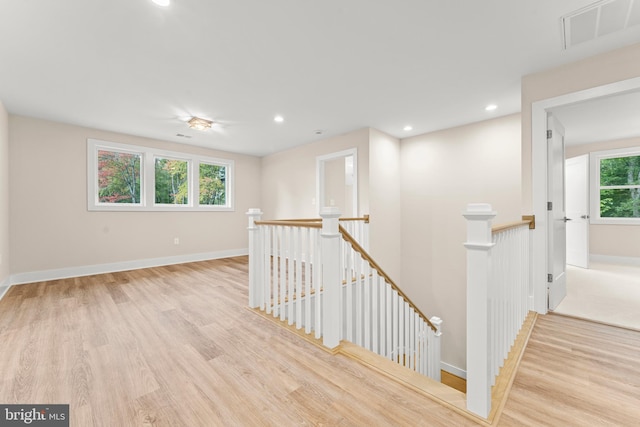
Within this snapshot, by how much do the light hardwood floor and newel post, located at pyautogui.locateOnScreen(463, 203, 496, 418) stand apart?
0.14 metres

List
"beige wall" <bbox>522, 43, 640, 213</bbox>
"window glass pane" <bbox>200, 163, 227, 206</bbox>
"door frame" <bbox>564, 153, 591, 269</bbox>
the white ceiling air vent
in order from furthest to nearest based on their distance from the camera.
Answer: "window glass pane" <bbox>200, 163, 227, 206</bbox>, "door frame" <bbox>564, 153, 591, 269</bbox>, "beige wall" <bbox>522, 43, 640, 213</bbox>, the white ceiling air vent

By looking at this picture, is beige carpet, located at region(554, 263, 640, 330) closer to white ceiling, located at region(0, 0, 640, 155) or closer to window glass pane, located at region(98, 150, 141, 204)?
white ceiling, located at region(0, 0, 640, 155)

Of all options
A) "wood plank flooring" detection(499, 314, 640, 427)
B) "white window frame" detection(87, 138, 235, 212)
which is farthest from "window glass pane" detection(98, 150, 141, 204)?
"wood plank flooring" detection(499, 314, 640, 427)

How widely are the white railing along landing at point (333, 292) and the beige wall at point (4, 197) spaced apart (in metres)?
3.35

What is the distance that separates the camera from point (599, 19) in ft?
6.18

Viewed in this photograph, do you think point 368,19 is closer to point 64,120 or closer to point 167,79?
point 167,79

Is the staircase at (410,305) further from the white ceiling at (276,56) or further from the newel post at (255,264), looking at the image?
the white ceiling at (276,56)

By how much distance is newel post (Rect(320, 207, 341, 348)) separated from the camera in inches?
77.1

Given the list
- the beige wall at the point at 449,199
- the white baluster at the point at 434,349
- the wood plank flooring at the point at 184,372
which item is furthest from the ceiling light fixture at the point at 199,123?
the white baluster at the point at 434,349

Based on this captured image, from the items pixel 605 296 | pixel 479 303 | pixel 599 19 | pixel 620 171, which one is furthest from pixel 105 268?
pixel 620 171

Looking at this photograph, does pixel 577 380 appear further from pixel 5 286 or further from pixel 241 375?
pixel 5 286

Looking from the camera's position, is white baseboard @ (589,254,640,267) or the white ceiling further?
white baseboard @ (589,254,640,267)

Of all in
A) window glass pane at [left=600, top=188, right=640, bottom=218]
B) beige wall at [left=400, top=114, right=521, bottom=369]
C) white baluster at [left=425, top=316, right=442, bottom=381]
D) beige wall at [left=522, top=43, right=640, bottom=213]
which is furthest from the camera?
window glass pane at [left=600, top=188, right=640, bottom=218]

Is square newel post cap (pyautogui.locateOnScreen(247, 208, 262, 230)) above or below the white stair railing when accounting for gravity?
above
